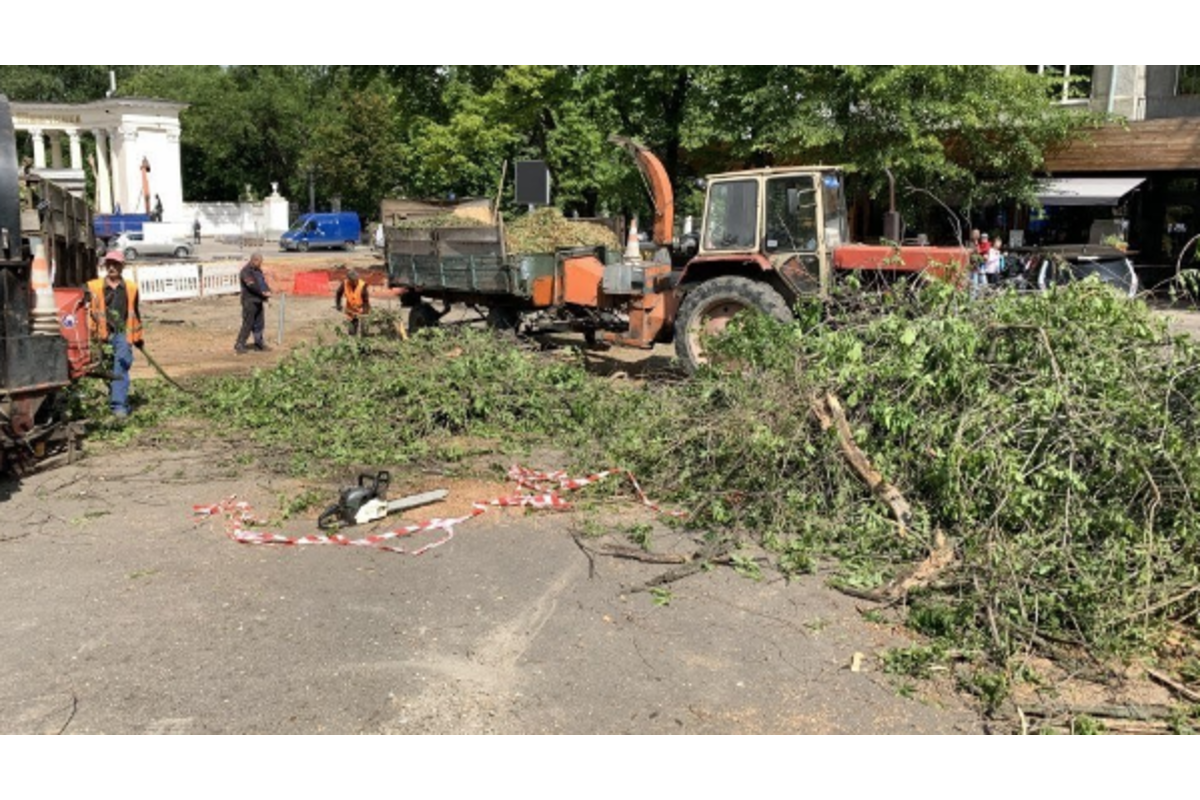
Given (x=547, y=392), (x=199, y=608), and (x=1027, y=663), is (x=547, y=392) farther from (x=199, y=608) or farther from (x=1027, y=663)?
(x=1027, y=663)

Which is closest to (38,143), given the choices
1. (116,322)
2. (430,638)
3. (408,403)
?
(116,322)

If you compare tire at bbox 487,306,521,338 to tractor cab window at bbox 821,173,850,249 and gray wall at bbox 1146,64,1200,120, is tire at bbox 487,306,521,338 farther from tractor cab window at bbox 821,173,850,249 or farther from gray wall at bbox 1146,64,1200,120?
gray wall at bbox 1146,64,1200,120

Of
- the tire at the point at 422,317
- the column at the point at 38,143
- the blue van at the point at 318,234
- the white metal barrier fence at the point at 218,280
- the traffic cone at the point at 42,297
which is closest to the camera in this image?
the traffic cone at the point at 42,297

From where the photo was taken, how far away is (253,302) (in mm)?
15148

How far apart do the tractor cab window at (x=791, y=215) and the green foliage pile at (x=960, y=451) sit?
276 cm

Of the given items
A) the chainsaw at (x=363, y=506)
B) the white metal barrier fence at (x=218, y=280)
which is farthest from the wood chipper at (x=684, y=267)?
the white metal barrier fence at (x=218, y=280)

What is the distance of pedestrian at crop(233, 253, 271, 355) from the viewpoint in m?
15.0

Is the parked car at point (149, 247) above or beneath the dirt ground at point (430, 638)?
above

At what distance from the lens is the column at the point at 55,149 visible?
1997 inches

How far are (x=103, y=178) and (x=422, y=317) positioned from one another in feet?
138

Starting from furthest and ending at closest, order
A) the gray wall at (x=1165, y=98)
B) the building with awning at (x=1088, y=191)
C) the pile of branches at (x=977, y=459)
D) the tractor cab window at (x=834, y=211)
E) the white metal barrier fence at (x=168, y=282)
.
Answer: the gray wall at (x=1165, y=98) → the white metal barrier fence at (x=168, y=282) → the building with awning at (x=1088, y=191) → the tractor cab window at (x=834, y=211) → the pile of branches at (x=977, y=459)

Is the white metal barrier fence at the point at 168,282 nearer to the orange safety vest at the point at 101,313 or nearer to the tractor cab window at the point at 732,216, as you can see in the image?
the orange safety vest at the point at 101,313

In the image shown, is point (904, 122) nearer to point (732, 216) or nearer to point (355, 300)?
point (732, 216)
